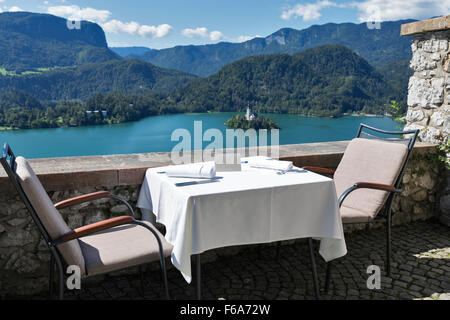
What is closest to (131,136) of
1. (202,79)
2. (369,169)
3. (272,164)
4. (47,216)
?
(202,79)

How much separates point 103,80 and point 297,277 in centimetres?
6161

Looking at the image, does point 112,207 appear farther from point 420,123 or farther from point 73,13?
point 73,13

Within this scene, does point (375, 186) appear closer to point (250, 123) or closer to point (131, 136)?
point (250, 123)

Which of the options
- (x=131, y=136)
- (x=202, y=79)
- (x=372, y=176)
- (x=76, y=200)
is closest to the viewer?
(x=76, y=200)

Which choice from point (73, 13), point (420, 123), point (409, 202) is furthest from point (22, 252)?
point (73, 13)

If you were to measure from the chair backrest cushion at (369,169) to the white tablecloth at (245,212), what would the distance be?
0.57 metres

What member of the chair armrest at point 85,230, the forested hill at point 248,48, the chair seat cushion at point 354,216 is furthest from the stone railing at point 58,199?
the forested hill at point 248,48

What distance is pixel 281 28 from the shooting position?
372ft

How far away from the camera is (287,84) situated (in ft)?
157

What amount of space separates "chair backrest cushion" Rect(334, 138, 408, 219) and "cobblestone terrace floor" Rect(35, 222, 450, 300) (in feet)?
1.44

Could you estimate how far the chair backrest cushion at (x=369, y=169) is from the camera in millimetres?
2426

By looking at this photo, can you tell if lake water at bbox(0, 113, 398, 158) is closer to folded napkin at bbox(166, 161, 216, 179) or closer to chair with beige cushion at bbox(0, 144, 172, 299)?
folded napkin at bbox(166, 161, 216, 179)

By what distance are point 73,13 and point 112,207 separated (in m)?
105
